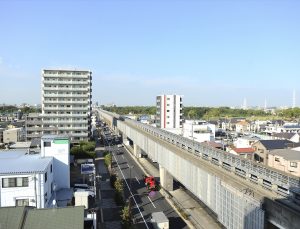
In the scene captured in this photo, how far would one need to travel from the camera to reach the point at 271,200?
48.9ft

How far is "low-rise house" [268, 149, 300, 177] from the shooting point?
40.8m

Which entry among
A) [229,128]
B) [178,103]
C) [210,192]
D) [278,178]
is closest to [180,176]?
[210,192]

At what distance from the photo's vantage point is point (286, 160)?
137ft

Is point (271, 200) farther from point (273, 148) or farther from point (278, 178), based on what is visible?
point (273, 148)

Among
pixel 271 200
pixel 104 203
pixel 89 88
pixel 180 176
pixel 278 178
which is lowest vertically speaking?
pixel 104 203

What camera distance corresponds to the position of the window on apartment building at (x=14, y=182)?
25.1 m

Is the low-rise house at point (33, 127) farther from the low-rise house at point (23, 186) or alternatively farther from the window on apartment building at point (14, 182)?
the window on apartment building at point (14, 182)

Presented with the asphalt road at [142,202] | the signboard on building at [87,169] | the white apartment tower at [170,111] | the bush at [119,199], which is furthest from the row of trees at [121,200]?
the white apartment tower at [170,111]

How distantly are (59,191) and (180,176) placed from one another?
42.6 feet

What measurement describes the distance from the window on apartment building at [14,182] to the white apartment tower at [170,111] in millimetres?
77822

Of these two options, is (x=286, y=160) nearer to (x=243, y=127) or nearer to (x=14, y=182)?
(x=14, y=182)

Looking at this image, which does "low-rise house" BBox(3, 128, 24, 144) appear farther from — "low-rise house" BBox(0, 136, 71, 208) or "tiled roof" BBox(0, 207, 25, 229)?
"tiled roof" BBox(0, 207, 25, 229)

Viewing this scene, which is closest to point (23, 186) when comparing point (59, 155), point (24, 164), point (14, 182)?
point (14, 182)

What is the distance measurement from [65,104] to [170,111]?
128 ft
